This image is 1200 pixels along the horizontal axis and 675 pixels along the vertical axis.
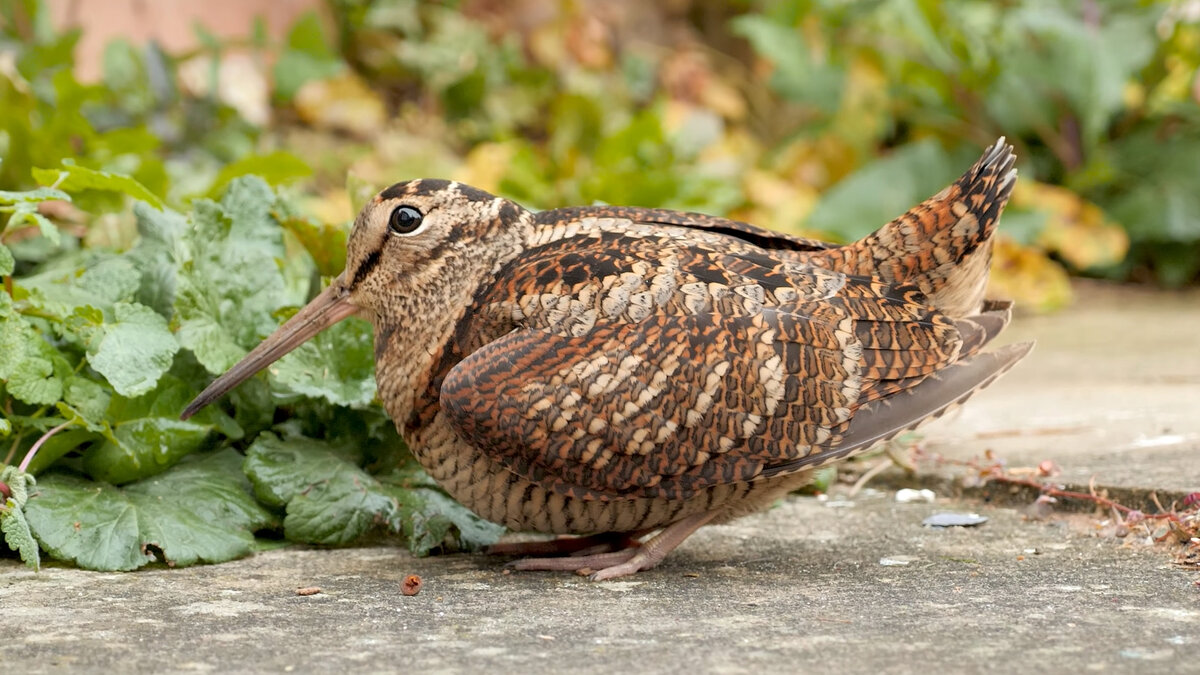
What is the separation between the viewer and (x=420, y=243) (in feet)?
10.5

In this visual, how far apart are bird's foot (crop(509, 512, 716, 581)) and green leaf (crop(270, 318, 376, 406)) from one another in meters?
0.66

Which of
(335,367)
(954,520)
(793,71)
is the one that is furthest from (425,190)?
(793,71)

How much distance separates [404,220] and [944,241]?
1.27 meters

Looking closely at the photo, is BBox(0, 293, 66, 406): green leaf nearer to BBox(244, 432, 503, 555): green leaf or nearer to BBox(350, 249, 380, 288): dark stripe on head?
BBox(244, 432, 503, 555): green leaf

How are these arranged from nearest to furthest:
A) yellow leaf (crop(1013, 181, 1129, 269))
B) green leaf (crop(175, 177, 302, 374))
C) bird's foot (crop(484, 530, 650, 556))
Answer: bird's foot (crop(484, 530, 650, 556)), green leaf (crop(175, 177, 302, 374)), yellow leaf (crop(1013, 181, 1129, 269))

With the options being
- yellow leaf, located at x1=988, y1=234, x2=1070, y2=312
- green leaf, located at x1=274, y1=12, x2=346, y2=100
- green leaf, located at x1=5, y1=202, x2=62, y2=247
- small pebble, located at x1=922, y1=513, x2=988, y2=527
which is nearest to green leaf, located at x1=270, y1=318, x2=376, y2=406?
green leaf, located at x1=5, y1=202, x2=62, y2=247

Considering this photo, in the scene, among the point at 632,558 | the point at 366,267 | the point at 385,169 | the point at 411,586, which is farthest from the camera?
the point at 385,169

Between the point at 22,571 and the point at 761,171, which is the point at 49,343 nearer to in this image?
the point at 22,571

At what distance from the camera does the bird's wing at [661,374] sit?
2879 millimetres

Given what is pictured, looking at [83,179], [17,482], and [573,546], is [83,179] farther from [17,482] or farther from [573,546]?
[573,546]

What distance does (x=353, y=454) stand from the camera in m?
3.59

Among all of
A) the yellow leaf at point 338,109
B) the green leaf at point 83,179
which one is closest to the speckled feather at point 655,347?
the green leaf at point 83,179

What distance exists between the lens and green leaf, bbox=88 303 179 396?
320cm

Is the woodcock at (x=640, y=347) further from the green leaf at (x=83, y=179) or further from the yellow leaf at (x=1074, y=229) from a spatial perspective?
the yellow leaf at (x=1074, y=229)
